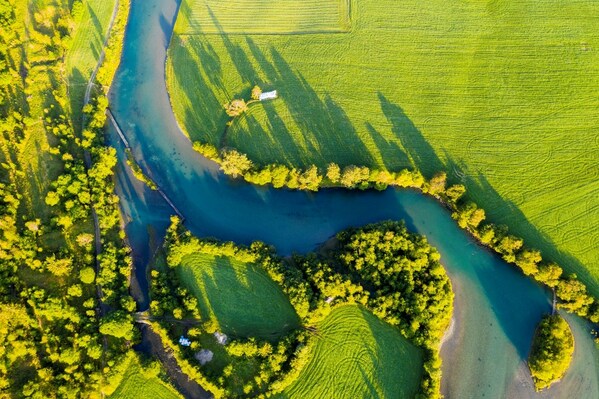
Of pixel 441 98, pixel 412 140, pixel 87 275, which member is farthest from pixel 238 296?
pixel 441 98

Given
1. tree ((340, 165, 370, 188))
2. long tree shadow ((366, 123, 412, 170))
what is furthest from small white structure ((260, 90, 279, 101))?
tree ((340, 165, 370, 188))

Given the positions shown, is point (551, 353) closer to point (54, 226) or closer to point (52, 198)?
point (54, 226)

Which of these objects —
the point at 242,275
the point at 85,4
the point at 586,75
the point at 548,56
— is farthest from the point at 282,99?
the point at 586,75

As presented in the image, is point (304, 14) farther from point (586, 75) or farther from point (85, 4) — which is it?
point (586, 75)

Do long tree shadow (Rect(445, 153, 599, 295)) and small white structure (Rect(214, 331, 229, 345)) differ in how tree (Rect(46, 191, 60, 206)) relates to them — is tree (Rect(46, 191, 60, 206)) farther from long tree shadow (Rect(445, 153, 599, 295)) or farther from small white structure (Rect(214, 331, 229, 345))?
long tree shadow (Rect(445, 153, 599, 295))

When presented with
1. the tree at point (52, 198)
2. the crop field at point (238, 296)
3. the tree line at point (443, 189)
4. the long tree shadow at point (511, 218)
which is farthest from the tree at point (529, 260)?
the tree at point (52, 198)
